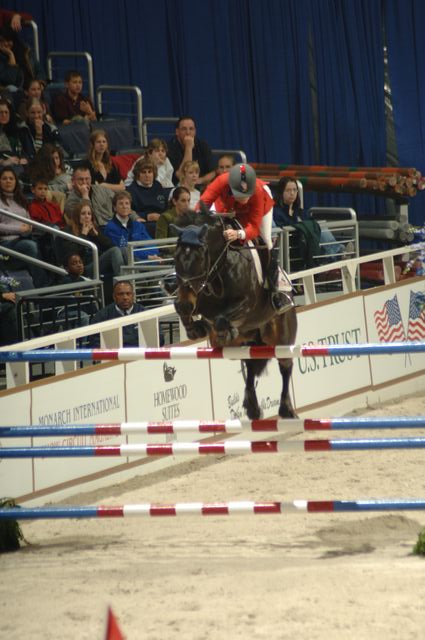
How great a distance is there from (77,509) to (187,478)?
2611 mm

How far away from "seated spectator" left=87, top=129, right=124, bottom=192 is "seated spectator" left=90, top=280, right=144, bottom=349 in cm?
176

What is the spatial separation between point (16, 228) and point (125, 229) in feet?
3.57

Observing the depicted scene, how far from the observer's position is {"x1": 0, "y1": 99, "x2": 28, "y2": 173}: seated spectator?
1158 cm

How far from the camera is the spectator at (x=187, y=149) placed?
41.4 ft

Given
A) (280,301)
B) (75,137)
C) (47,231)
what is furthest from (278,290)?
(75,137)

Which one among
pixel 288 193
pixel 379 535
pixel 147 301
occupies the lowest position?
pixel 379 535

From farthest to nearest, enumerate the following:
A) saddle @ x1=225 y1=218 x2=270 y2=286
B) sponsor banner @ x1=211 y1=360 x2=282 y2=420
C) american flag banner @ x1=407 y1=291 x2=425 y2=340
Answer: american flag banner @ x1=407 y1=291 x2=425 y2=340
sponsor banner @ x1=211 y1=360 x2=282 y2=420
saddle @ x1=225 y1=218 x2=270 y2=286

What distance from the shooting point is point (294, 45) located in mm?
15602

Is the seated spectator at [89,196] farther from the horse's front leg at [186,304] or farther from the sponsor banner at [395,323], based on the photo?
the horse's front leg at [186,304]

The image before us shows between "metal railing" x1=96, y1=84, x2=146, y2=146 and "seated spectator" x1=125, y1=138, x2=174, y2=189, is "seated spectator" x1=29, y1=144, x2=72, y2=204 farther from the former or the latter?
"metal railing" x1=96, y1=84, x2=146, y2=146

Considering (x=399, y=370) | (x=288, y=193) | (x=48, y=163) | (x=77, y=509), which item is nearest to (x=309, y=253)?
(x=288, y=193)

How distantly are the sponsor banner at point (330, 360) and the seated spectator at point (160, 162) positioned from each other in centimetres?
199

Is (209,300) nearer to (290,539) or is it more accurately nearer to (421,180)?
(290,539)

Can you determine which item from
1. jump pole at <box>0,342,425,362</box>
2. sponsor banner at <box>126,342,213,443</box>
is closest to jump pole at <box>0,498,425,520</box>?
jump pole at <box>0,342,425,362</box>
